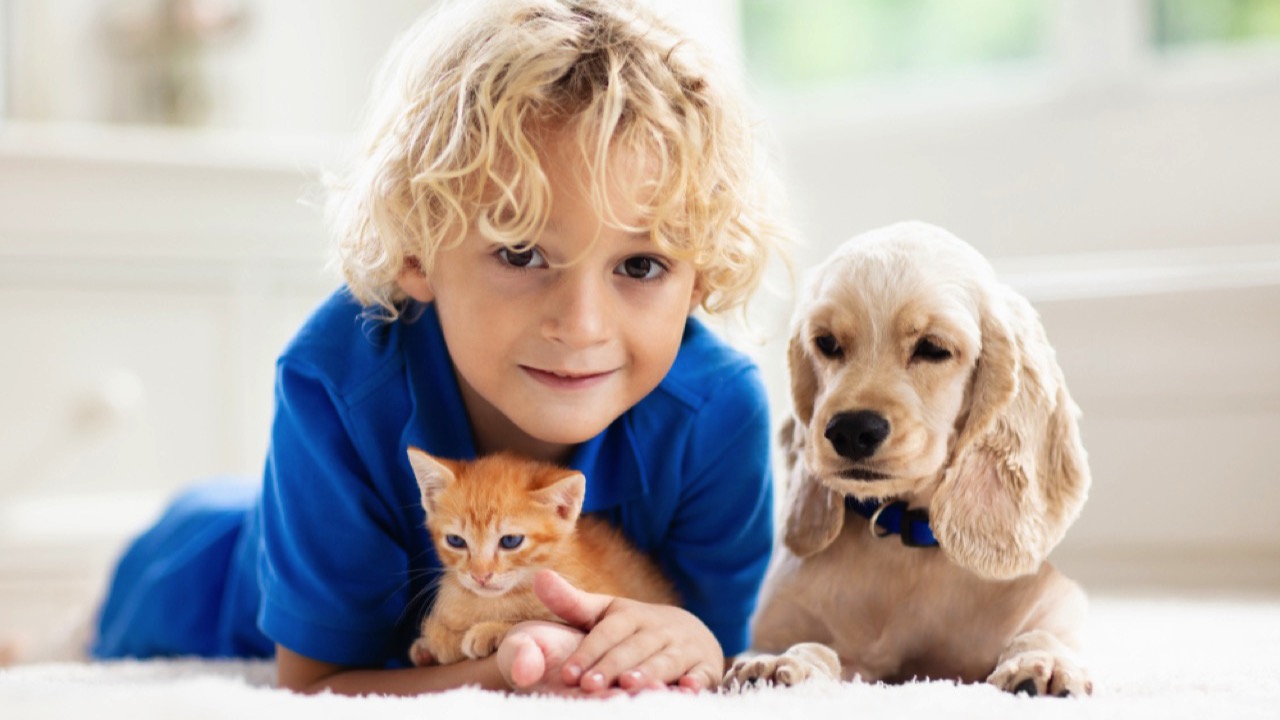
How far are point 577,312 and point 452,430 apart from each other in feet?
1.02

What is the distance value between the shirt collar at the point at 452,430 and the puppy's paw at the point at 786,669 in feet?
1.05

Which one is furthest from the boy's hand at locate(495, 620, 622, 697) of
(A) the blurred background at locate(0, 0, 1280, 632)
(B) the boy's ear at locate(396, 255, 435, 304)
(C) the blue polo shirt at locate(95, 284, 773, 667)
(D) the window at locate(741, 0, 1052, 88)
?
(D) the window at locate(741, 0, 1052, 88)

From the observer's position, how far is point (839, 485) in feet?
4.39

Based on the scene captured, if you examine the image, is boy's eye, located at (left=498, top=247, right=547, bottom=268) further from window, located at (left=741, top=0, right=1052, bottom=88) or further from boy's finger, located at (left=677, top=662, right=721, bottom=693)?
window, located at (left=741, top=0, right=1052, bottom=88)

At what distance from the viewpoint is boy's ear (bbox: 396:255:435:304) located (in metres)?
1.51

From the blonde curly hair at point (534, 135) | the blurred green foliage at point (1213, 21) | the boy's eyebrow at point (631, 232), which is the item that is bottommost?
the boy's eyebrow at point (631, 232)

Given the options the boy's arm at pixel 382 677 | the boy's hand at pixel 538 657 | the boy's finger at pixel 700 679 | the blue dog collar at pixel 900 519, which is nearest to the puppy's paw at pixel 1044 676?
the blue dog collar at pixel 900 519

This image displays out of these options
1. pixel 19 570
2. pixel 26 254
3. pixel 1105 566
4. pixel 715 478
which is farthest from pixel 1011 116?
pixel 19 570

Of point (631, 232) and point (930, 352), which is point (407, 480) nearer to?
point (631, 232)

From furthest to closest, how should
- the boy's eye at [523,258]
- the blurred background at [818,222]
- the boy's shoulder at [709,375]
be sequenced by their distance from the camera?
the blurred background at [818,222] < the boy's shoulder at [709,375] < the boy's eye at [523,258]

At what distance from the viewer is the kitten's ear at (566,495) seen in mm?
1312

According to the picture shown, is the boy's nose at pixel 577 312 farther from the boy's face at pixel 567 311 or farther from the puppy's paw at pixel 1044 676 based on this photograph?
the puppy's paw at pixel 1044 676

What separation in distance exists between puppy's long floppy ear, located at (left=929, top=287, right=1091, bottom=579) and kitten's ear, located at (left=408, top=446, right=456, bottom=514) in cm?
54

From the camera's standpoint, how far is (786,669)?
127cm
